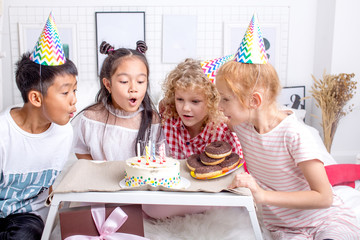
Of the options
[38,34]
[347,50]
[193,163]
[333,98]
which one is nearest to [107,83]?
[193,163]

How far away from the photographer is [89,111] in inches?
61.5

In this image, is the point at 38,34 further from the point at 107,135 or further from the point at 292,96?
the point at 292,96

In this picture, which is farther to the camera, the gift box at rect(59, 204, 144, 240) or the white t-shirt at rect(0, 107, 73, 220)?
the white t-shirt at rect(0, 107, 73, 220)

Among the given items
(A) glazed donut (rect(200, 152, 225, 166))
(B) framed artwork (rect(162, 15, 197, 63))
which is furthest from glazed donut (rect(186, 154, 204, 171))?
(B) framed artwork (rect(162, 15, 197, 63))

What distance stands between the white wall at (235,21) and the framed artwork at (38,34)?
1.6 inches

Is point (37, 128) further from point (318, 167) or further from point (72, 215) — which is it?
point (318, 167)


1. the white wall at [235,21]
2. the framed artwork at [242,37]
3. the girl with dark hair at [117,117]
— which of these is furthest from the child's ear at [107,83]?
the framed artwork at [242,37]

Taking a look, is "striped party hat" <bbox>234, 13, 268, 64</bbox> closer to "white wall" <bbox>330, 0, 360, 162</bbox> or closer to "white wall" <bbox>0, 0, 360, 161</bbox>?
"white wall" <bbox>0, 0, 360, 161</bbox>

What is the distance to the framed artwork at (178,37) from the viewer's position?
9.27ft

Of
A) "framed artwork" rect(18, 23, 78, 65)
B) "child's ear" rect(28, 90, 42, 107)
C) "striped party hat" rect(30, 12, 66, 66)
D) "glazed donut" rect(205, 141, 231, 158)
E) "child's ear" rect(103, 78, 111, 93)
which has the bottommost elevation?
"glazed donut" rect(205, 141, 231, 158)

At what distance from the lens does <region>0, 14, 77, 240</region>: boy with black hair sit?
120 centimetres

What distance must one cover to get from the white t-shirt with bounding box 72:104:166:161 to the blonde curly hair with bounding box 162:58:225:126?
130 mm

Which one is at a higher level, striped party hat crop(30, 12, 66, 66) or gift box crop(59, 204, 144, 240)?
striped party hat crop(30, 12, 66, 66)

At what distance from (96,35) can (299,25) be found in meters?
1.71
